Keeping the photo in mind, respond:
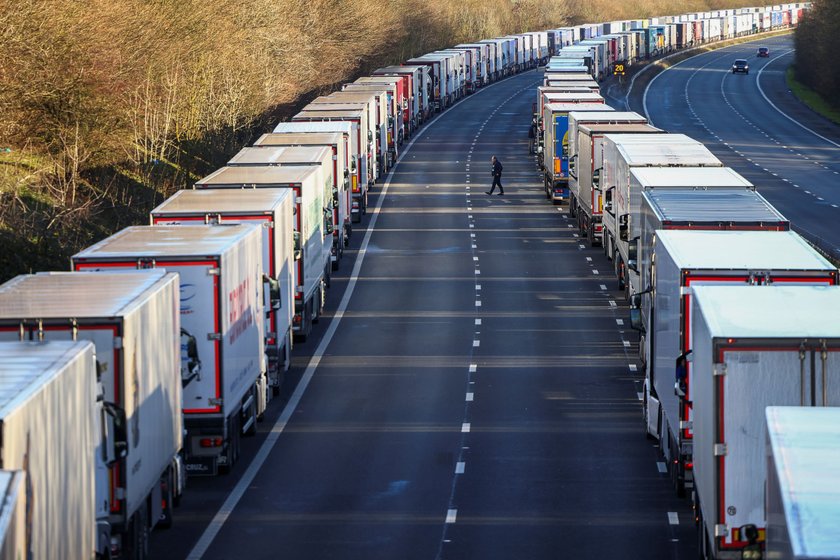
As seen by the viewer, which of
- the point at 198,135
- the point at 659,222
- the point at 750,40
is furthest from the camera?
the point at 750,40

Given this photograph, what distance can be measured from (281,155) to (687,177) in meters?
9.58

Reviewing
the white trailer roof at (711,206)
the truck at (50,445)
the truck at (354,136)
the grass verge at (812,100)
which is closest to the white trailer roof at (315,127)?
the truck at (354,136)

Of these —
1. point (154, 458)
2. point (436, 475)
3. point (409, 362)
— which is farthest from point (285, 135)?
point (154, 458)

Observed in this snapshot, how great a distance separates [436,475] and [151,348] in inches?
245

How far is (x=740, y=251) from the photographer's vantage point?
64.9ft

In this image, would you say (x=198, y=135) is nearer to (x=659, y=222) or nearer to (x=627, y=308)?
(x=627, y=308)

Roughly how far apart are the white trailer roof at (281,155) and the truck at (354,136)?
7994 millimetres

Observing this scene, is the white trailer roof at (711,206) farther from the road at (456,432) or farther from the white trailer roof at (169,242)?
the white trailer roof at (169,242)

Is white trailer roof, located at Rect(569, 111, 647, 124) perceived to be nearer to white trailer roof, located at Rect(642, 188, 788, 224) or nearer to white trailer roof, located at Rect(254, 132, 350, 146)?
white trailer roof, located at Rect(254, 132, 350, 146)

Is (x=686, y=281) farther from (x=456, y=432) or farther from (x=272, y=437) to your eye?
(x=272, y=437)

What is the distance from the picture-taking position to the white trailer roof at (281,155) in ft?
111

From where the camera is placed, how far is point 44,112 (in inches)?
1533

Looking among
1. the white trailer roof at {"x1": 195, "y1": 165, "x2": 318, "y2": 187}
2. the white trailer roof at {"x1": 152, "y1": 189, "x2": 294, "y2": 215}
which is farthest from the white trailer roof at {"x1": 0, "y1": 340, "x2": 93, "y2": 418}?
the white trailer roof at {"x1": 195, "y1": 165, "x2": 318, "y2": 187}

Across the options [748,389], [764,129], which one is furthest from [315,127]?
[764,129]
